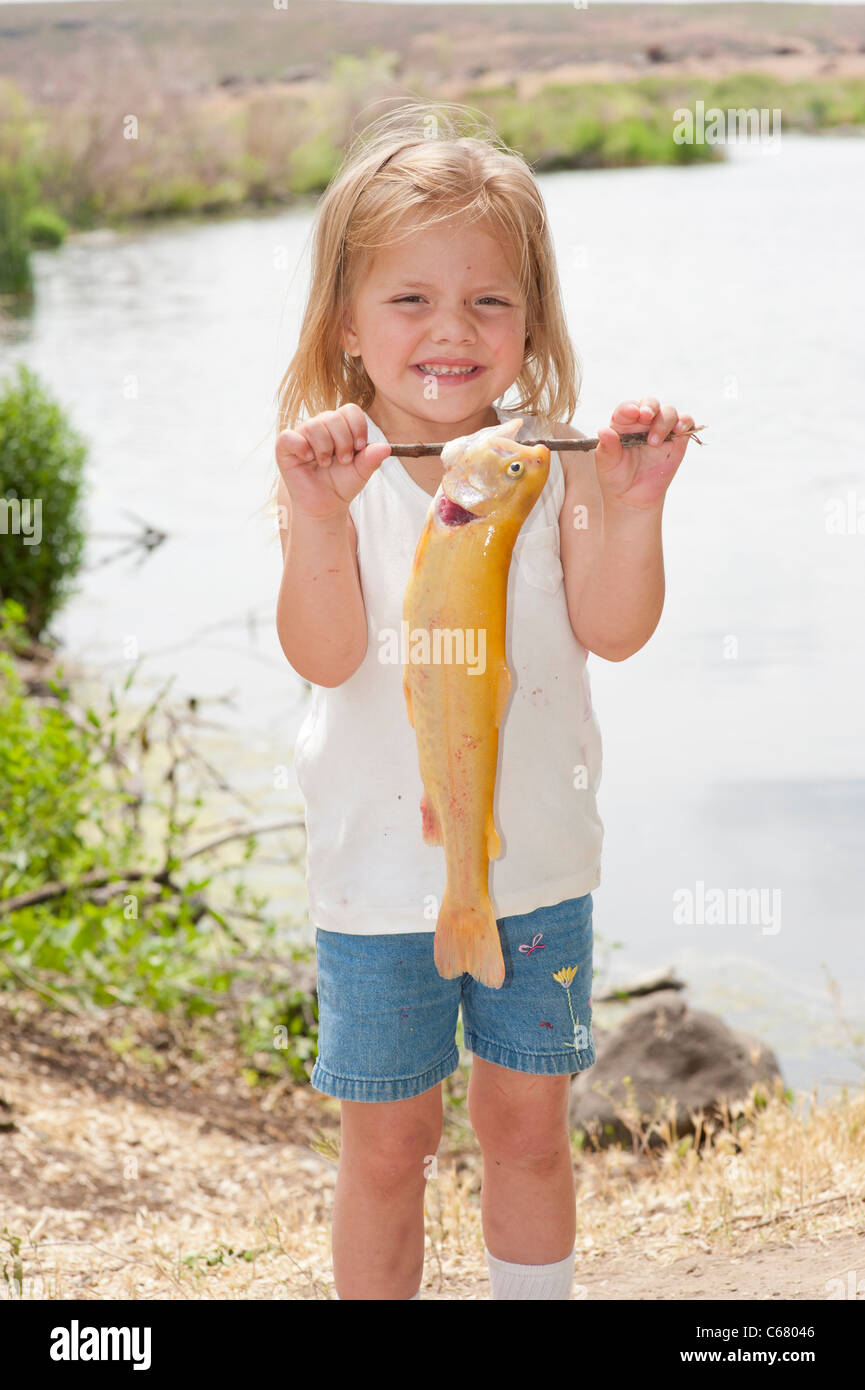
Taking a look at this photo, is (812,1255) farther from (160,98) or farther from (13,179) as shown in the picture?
(13,179)

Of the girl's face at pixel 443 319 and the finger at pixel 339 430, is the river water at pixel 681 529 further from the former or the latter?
the finger at pixel 339 430

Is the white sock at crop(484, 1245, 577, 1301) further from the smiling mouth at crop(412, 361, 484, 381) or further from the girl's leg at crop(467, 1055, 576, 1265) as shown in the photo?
the smiling mouth at crop(412, 361, 484, 381)

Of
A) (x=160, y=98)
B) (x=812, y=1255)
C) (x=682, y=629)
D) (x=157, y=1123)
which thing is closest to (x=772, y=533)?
(x=682, y=629)

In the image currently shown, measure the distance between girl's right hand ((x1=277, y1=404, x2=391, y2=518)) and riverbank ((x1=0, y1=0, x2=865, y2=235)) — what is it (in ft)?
19.4

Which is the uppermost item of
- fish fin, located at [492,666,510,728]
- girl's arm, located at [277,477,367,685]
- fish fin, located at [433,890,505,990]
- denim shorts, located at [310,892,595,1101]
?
girl's arm, located at [277,477,367,685]

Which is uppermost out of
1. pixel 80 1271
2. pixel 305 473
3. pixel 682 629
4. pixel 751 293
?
pixel 751 293

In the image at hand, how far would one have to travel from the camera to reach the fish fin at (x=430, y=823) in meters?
1.35

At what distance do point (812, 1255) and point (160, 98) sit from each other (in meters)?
8.06

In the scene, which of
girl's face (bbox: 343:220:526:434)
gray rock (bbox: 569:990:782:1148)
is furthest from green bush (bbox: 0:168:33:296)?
girl's face (bbox: 343:220:526:434)

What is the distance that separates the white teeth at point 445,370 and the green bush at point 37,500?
5211 millimetres

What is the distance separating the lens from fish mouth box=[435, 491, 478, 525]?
123cm

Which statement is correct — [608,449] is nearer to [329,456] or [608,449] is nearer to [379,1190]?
[329,456]

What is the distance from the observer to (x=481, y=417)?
1630 mm
